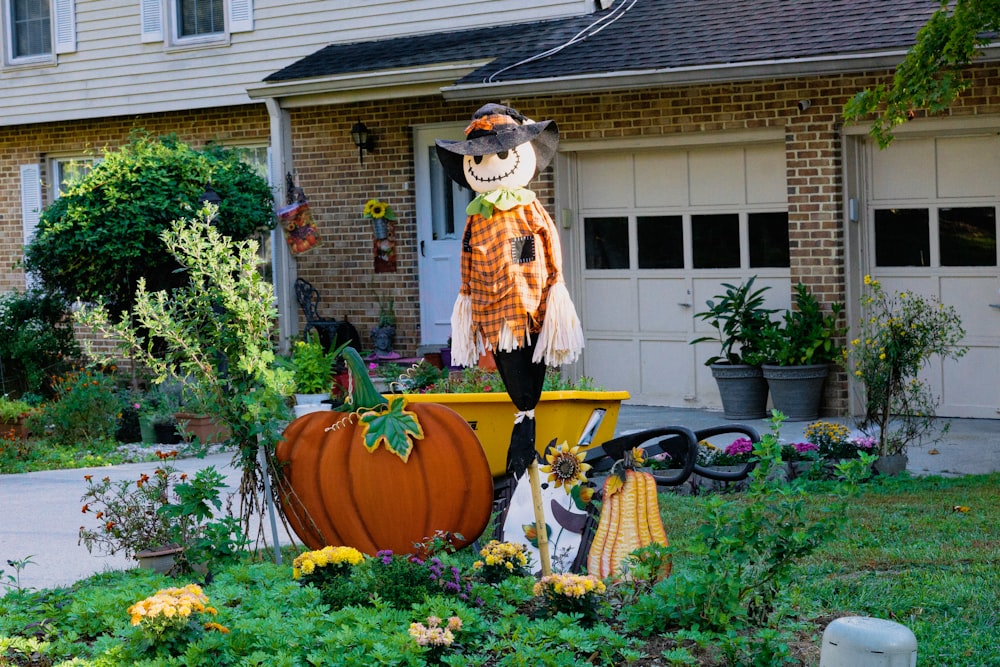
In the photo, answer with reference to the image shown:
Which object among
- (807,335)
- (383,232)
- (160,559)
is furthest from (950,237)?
(160,559)

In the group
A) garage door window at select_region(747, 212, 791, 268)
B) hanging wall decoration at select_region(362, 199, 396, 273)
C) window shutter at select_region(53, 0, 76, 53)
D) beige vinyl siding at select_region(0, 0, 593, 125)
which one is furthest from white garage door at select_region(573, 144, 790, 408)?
window shutter at select_region(53, 0, 76, 53)

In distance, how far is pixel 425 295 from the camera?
45.5 ft

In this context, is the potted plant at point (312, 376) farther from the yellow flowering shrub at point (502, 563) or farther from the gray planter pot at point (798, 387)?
the yellow flowering shrub at point (502, 563)

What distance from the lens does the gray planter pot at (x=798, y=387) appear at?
10414 mm

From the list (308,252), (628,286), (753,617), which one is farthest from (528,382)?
(308,252)

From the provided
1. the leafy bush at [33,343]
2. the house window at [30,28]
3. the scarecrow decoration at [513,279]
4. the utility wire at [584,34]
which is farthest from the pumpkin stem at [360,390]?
the house window at [30,28]

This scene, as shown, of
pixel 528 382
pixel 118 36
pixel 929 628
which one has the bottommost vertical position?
pixel 929 628

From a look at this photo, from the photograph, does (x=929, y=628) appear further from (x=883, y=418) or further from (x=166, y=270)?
(x=166, y=270)

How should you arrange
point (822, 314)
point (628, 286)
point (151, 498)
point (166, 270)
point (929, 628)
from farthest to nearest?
point (166, 270)
point (628, 286)
point (822, 314)
point (151, 498)
point (929, 628)

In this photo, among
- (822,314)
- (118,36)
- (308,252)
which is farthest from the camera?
(118,36)

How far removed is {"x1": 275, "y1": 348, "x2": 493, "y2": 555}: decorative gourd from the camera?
566cm

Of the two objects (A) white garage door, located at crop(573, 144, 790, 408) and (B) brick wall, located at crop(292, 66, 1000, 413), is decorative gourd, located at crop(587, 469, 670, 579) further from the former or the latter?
(A) white garage door, located at crop(573, 144, 790, 408)

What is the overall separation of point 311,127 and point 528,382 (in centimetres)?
956

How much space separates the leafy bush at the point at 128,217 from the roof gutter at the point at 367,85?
0.97m
